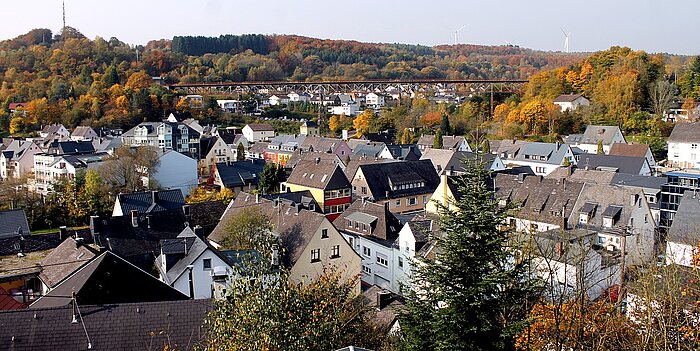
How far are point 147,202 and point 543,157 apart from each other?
29.1m

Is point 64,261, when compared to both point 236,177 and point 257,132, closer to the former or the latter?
point 236,177

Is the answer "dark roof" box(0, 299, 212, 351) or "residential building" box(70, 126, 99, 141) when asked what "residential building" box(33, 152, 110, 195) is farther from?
"dark roof" box(0, 299, 212, 351)

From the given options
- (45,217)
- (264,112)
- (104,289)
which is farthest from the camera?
(264,112)

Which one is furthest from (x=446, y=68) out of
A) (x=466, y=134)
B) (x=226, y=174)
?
(x=226, y=174)

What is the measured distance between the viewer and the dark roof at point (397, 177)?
34.1 meters

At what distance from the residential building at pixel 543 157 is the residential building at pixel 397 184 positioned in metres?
11.6

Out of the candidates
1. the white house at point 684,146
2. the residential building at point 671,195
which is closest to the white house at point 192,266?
the residential building at point 671,195

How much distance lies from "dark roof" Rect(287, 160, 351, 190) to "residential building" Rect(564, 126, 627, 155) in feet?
78.3

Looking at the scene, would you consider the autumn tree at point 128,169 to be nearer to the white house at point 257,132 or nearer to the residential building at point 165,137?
the residential building at point 165,137

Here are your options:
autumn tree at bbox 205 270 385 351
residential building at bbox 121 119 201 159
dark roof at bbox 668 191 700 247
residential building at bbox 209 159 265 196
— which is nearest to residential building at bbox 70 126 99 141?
residential building at bbox 121 119 201 159

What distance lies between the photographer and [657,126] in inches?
1969

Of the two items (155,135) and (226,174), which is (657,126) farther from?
(155,135)

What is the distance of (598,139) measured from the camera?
48469mm

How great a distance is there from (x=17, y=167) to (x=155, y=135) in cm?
1175
